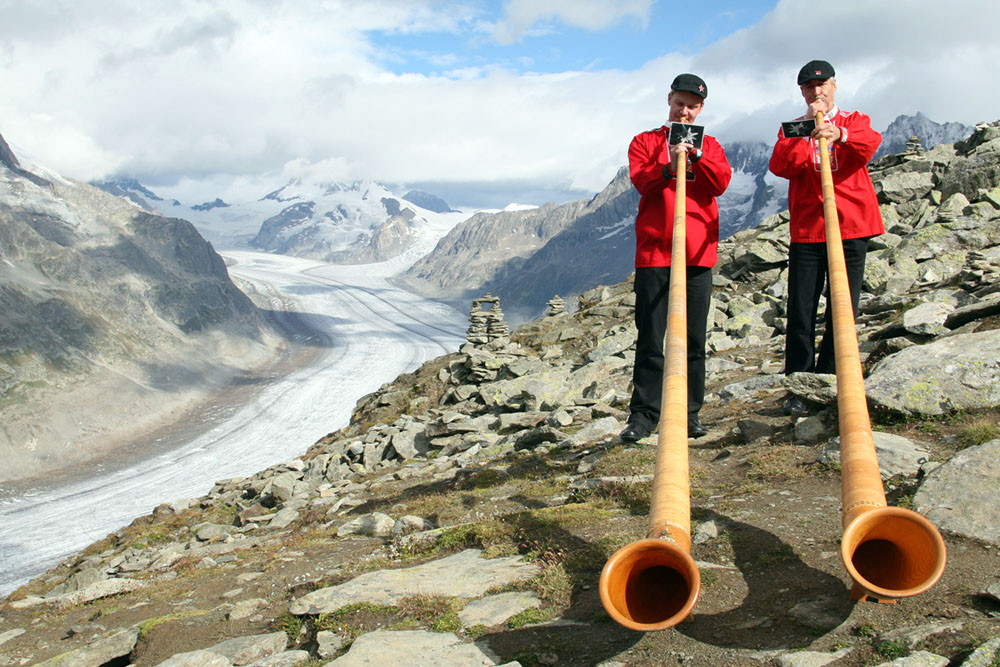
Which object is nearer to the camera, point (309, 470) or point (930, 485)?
point (930, 485)

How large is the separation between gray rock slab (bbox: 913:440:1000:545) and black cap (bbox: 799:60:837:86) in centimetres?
370

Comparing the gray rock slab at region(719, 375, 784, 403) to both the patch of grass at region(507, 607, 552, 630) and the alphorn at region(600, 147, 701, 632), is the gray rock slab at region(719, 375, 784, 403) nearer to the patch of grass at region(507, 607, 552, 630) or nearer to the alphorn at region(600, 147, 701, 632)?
the alphorn at region(600, 147, 701, 632)

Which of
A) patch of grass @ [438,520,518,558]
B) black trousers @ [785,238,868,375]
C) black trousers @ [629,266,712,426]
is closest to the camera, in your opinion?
patch of grass @ [438,520,518,558]

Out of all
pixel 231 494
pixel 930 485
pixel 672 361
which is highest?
pixel 672 361

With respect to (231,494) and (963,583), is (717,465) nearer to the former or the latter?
(963,583)

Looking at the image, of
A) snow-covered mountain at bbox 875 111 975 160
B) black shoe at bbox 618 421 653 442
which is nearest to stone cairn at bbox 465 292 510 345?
black shoe at bbox 618 421 653 442

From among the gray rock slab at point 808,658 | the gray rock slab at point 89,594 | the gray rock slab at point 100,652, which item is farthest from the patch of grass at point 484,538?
the gray rock slab at point 89,594

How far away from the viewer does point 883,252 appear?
17531 millimetres

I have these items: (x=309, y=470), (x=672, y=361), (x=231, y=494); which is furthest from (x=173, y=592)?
(x=231, y=494)

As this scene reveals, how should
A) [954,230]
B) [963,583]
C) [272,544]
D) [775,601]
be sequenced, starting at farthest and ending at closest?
[954,230], [272,544], [775,601], [963,583]

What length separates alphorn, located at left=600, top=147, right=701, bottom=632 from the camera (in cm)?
279

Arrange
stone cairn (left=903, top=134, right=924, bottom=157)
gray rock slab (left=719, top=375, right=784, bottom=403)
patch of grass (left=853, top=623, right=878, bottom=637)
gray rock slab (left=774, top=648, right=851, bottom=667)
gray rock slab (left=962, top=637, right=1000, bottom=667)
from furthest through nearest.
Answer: stone cairn (left=903, top=134, right=924, bottom=157), gray rock slab (left=719, top=375, right=784, bottom=403), patch of grass (left=853, top=623, right=878, bottom=637), gray rock slab (left=774, top=648, right=851, bottom=667), gray rock slab (left=962, top=637, right=1000, bottom=667)

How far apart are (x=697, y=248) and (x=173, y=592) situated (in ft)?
18.7

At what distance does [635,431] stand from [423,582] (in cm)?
298
